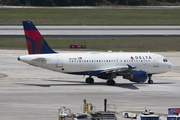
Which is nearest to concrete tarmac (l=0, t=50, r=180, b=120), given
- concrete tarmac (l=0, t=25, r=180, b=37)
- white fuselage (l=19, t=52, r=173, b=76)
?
white fuselage (l=19, t=52, r=173, b=76)

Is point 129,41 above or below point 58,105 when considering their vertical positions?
above

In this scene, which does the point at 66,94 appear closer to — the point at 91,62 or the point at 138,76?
the point at 91,62

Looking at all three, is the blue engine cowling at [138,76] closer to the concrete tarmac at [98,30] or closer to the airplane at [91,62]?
the airplane at [91,62]

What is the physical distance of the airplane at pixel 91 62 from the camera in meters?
44.3

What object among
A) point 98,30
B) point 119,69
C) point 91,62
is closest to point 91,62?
point 91,62

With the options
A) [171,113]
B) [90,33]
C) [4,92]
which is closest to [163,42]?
[90,33]

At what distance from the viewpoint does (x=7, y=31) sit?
11994 cm

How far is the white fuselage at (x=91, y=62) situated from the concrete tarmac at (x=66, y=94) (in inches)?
87.4

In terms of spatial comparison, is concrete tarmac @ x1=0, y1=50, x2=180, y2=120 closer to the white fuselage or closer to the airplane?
the airplane

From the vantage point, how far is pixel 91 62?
1827 inches

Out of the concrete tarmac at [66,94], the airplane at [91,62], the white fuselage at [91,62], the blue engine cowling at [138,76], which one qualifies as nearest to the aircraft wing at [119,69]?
the airplane at [91,62]

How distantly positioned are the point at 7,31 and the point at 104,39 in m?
35.0

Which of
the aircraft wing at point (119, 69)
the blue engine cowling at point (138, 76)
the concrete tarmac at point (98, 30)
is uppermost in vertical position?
the concrete tarmac at point (98, 30)

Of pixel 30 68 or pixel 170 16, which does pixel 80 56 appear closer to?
pixel 30 68
